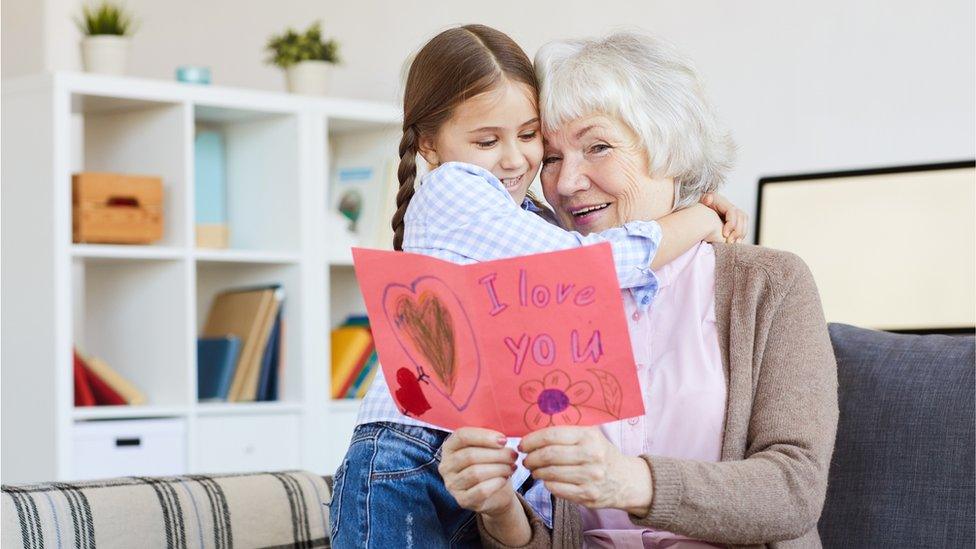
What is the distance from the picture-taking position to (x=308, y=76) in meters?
3.82

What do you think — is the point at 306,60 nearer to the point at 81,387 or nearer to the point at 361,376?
the point at 361,376

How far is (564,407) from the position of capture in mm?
1167

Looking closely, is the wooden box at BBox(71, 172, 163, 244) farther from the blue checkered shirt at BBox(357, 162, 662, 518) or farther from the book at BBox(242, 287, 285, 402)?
the blue checkered shirt at BBox(357, 162, 662, 518)

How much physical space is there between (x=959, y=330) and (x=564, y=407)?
1952 millimetres

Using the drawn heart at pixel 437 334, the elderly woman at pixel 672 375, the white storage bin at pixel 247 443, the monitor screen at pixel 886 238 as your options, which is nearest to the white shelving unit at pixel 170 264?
the white storage bin at pixel 247 443

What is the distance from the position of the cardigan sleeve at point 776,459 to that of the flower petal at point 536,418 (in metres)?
0.14

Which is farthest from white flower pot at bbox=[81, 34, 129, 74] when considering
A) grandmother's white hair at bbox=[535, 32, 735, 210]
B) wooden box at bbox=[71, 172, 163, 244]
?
grandmother's white hair at bbox=[535, 32, 735, 210]

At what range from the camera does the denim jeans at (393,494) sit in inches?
53.9

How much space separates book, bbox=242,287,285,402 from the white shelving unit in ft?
0.18

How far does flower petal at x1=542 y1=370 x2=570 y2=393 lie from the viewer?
115 centimetres

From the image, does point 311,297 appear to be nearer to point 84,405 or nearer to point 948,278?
point 84,405

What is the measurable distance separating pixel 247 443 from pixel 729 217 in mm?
2298

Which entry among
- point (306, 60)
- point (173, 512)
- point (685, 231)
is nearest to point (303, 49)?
point (306, 60)

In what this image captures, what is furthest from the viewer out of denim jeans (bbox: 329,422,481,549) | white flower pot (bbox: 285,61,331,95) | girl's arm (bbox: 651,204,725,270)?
white flower pot (bbox: 285,61,331,95)
